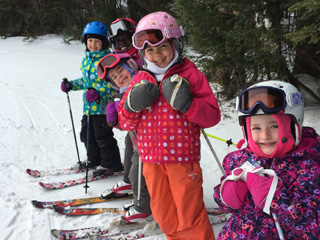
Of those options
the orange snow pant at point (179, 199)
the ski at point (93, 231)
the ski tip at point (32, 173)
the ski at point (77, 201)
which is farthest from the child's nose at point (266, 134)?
the ski tip at point (32, 173)

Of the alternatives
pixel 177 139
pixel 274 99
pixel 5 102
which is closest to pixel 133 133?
pixel 177 139

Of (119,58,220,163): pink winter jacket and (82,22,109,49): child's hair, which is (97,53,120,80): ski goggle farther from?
(82,22,109,49): child's hair

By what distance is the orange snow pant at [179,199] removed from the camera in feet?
7.16

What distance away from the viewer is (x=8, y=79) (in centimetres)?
931

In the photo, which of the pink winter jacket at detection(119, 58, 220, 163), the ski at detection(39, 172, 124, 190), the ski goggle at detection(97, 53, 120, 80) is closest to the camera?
the pink winter jacket at detection(119, 58, 220, 163)

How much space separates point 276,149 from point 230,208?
47 centimetres

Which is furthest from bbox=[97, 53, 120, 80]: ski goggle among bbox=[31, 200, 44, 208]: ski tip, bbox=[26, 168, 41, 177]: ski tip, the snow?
bbox=[26, 168, 41, 177]: ski tip

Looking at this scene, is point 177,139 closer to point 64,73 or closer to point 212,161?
point 212,161

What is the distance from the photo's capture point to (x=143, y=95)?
6.58ft

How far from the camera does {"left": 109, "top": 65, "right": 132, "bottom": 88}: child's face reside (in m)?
2.72

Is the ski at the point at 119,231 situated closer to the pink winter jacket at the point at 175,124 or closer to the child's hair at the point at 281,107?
the pink winter jacket at the point at 175,124

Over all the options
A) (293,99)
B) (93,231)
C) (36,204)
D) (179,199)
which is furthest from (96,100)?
(293,99)

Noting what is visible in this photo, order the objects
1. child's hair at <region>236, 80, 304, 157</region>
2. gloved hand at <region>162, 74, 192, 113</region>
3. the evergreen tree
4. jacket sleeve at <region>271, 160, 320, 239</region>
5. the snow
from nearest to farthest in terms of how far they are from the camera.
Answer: jacket sleeve at <region>271, 160, 320, 239</region> → child's hair at <region>236, 80, 304, 157</region> → gloved hand at <region>162, 74, 192, 113</region> → the snow → the evergreen tree

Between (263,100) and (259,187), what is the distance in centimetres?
50
